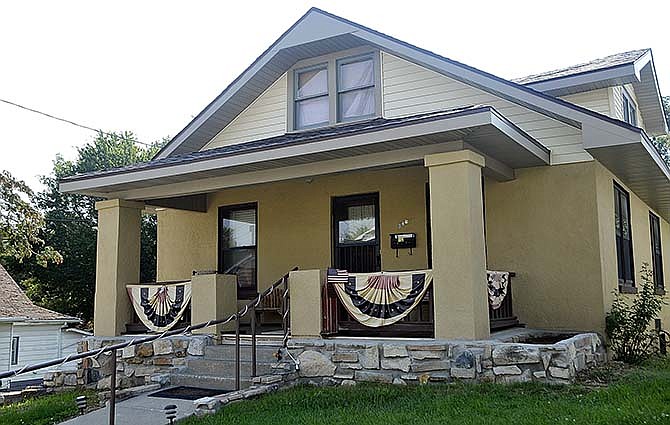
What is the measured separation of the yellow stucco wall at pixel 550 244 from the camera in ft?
33.0

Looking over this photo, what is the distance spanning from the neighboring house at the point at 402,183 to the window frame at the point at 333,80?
0.09 feet

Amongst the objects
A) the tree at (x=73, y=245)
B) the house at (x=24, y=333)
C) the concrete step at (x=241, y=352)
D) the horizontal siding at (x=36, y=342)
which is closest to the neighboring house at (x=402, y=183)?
the concrete step at (x=241, y=352)

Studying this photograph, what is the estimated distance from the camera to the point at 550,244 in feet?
33.9

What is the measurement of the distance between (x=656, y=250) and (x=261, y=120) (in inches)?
373

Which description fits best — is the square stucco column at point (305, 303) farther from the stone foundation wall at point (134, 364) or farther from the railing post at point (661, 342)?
the railing post at point (661, 342)

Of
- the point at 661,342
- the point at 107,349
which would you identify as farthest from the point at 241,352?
the point at 661,342

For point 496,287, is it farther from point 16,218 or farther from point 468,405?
point 16,218

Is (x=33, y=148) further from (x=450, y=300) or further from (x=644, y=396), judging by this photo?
(x=644, y=396)

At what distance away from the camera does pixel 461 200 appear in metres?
8.47

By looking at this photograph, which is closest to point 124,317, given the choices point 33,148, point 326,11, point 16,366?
point 326,11

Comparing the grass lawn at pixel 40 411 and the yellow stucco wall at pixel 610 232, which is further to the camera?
the yellow stucco wall at pixel 610 232

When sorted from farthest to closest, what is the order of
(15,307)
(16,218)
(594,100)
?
(15,307) < (16,218) < (594,100)

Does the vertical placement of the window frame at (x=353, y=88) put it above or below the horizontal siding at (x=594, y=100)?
above

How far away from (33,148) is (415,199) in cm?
2834
